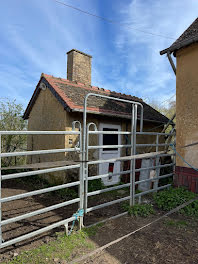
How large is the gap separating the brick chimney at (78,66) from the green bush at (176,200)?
6667mm

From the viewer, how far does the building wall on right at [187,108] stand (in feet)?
16.2

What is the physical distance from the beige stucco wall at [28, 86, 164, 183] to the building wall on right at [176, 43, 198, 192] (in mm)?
2261

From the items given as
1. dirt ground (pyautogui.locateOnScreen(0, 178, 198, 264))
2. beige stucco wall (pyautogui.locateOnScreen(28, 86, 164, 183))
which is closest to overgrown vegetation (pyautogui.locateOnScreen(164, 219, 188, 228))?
dirt ground (pyautogui.locateOnScreen(0, 178, 198, 264))

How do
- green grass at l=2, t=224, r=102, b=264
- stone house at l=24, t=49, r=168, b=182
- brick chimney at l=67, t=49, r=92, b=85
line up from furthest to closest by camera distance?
brick chimney at l=67, t=49, r=92, b=85 → stone house at l=24, t=49, r=168, b=182 → green grass at l=2, t=224, r=102, b=264

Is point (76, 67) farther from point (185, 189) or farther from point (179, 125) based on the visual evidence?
point (185, 189)

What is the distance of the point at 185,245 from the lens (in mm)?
2973

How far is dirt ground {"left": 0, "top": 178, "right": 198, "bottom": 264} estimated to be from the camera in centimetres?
266

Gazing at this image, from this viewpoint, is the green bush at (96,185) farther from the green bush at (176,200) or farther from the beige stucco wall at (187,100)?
the beige stucco wall at (187,100)

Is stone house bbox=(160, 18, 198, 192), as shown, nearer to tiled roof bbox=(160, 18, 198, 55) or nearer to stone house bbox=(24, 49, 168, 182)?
tiled roof bbox=(160, 18, 198, 55)

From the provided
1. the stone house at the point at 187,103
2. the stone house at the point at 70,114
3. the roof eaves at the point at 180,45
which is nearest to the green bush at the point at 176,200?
the stone house at the point at 187,103

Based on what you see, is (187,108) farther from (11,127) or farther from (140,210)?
(11,127)

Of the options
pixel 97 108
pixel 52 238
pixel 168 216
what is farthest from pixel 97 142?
pixel 52 238

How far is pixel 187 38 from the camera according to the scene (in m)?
5.02

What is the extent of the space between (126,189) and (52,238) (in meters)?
3.57
